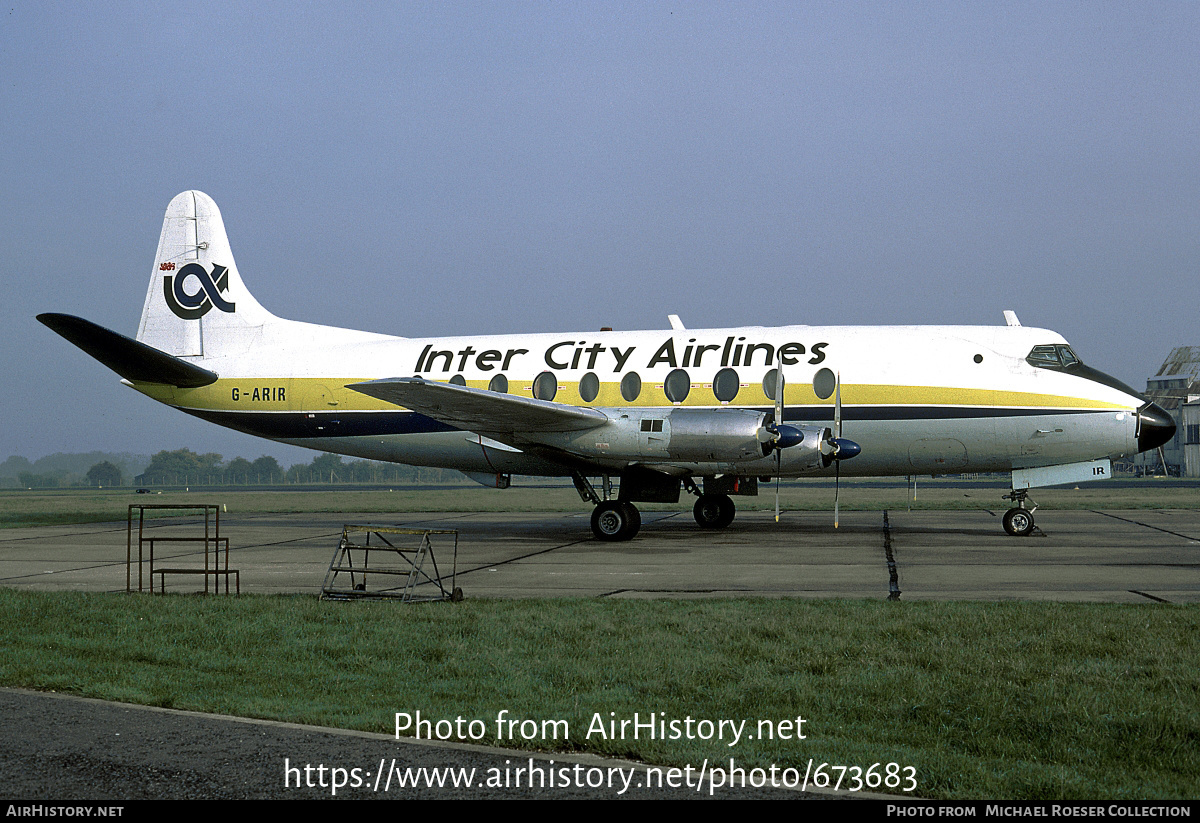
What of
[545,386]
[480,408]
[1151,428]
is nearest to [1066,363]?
[1151,428]

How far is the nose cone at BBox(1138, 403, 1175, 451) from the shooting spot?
2028cm

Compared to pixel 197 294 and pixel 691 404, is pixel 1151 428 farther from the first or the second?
pixel 197 294

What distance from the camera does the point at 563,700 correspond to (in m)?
7.24

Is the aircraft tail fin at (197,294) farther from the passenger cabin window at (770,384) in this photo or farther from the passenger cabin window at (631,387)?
the passenger cabin window at (770,384)

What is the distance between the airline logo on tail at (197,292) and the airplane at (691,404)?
203 centimetres

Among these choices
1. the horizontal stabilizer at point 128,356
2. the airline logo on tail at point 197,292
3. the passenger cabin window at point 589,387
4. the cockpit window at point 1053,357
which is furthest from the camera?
the airline logo on tail at point 197,292

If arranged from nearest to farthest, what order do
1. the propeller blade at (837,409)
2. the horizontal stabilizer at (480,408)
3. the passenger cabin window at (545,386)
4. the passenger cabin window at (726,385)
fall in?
the horizontal stabilizer at (480,408)
the propeller blade at (837,409)
the passenger cabin window at (726,385)
the passenger cabin window at (545,386)

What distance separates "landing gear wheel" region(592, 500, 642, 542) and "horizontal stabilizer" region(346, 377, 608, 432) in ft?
6.64

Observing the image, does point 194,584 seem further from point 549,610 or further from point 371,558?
point 549,610

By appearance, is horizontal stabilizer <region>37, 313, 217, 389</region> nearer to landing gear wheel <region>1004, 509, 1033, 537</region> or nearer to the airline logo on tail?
the airline logo on tail

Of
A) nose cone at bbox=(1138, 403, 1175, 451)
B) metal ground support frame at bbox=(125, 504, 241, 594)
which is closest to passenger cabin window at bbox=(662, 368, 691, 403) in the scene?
nose cone at bbox=(1138, 403, 1175, 451)

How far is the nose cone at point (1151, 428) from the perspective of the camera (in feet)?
66.5

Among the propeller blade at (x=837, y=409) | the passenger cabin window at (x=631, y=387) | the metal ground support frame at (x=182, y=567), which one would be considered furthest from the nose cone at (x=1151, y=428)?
the metal ground support frame at (x=182, y=567)

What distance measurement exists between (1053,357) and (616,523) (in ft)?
33.5
